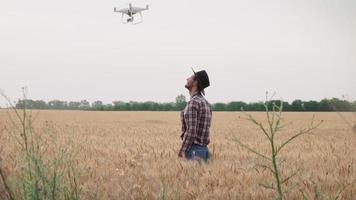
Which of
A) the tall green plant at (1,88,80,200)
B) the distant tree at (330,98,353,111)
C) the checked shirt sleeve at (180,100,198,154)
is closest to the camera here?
the distant tree at (330,98,353,111)

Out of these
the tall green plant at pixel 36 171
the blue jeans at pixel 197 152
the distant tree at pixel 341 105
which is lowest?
the blue jeans at pixel 197 152

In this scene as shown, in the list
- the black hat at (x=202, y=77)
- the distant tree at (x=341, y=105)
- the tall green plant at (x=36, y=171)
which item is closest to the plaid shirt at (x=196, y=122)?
the black hat at (x=202, y=77)

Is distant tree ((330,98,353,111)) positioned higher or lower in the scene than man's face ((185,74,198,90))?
lower

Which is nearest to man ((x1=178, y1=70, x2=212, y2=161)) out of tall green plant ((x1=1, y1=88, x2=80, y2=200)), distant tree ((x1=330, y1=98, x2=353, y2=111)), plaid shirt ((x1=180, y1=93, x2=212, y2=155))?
plaid shirt ((x1=180, y1=93, x2=212, y2=155))

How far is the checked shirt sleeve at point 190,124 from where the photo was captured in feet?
20.3

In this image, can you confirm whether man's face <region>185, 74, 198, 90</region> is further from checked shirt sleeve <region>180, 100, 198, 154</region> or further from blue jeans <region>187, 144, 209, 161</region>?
blue jeans <region>187, 144, 209, 161</region>

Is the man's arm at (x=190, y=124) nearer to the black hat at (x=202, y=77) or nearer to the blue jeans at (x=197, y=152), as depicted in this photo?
the blue jeans at (x=197, y=152)

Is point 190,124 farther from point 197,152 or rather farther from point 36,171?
point 36,171

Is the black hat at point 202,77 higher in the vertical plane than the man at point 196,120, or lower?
higher

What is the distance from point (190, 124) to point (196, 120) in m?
0.09

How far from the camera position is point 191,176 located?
4.86 meters

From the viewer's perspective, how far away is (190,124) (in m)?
6.19

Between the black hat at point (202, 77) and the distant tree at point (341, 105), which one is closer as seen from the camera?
the distant tree at point (341, 105)

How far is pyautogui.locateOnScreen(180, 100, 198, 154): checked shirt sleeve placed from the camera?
6.20m
